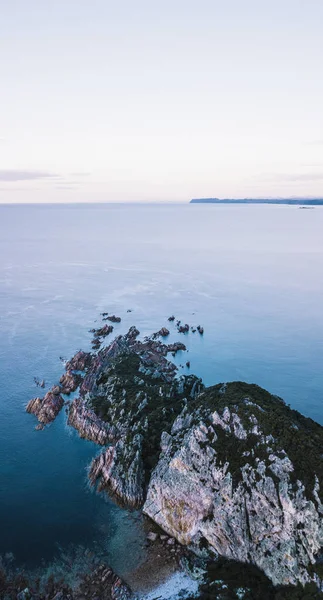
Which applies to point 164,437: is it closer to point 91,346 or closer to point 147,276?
point 91,346

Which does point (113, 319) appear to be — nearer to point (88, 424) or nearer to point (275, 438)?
point (88, 424)

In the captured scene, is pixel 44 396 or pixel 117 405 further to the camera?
pixel 44 396

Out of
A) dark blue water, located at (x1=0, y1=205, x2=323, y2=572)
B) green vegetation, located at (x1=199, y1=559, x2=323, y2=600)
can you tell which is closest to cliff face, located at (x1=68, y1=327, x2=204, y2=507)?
dark blue water, located at (x1=0, y1=205, x2=323, y2=572)

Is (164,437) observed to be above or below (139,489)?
above

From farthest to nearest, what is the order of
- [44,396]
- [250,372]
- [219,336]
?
[219,336], [250,372], [44,396]

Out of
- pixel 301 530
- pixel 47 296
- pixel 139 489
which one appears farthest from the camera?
pixel 47 296

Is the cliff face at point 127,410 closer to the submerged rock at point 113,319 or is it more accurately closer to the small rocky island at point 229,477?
the small rocky island at point 229,477

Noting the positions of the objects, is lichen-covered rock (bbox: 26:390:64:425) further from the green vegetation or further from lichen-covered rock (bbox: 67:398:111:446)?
the green vegetation

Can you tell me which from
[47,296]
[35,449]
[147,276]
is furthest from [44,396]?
[147,276]
